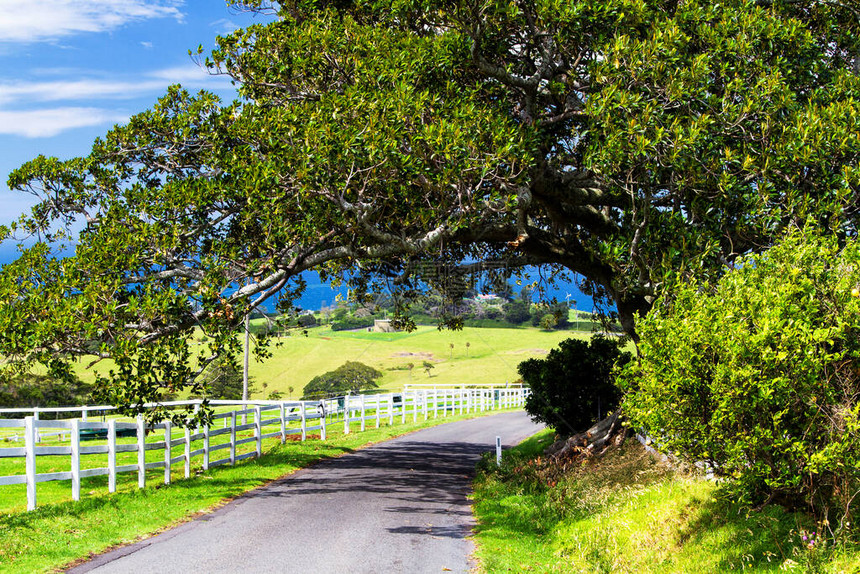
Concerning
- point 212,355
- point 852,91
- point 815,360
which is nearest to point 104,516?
point 212,355

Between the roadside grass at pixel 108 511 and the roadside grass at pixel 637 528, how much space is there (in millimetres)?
5116

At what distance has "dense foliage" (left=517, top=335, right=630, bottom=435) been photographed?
63.2ft

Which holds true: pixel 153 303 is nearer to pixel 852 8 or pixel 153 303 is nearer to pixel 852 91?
pixel 852 91

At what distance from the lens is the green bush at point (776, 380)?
22.1 feet

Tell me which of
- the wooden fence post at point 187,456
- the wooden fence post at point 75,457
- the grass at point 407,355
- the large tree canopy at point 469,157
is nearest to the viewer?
the large tree canopy at point 469,157

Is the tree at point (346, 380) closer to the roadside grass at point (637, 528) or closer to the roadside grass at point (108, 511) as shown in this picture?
the roadside grass at point (108, 511)

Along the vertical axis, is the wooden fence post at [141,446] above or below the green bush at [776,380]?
below

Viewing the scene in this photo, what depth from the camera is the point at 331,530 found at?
36.2 feet

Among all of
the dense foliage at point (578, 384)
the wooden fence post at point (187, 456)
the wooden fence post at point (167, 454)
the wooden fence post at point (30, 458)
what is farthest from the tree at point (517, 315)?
the wooden fence post at point (30, 458)

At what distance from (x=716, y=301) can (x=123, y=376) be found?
10152mm

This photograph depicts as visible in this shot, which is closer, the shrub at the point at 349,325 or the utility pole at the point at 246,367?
the utility pole at the point at 246,367

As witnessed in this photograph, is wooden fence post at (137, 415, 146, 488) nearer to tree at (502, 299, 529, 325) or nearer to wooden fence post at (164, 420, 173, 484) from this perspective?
wooden fence post at (164, 420, 173, 484)

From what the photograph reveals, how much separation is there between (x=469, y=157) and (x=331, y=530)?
6.40 meters

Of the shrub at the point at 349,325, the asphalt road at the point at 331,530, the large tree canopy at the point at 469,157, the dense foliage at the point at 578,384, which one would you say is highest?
the shrub at the point at 349,325
